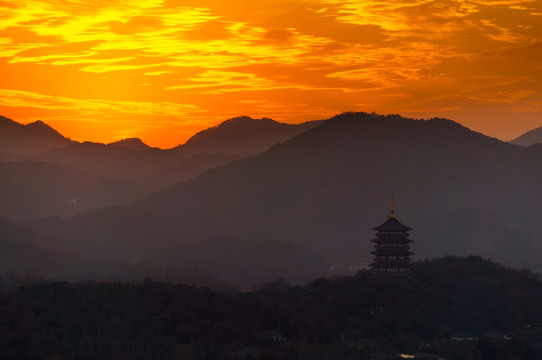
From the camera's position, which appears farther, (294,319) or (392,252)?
(392,252)

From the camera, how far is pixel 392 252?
146500mm

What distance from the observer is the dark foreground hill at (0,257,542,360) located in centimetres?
11025

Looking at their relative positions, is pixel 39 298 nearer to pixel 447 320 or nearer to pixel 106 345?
pixel 106 345

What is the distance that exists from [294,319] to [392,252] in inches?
910

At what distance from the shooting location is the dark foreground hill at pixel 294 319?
362 ft

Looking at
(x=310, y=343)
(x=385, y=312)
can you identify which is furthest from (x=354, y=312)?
(x=310, y=343)

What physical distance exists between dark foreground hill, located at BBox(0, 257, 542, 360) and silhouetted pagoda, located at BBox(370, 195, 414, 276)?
5.54ft

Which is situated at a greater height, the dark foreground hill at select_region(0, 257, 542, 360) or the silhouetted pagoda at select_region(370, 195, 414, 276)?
the silhouetted pagoda at select_region(370, 195, 414, 276)

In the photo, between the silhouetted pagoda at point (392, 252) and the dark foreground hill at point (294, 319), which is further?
the silhouetted pagoda at point (392, 252)

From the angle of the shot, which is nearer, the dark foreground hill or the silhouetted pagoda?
the dark foreground hill

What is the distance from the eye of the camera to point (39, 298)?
129m

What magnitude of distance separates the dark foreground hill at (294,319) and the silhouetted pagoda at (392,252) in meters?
1.69

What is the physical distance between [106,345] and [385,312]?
30.7 meters

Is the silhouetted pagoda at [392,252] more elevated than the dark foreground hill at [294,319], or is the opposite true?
the silhouetted pagoda at [392,252]
